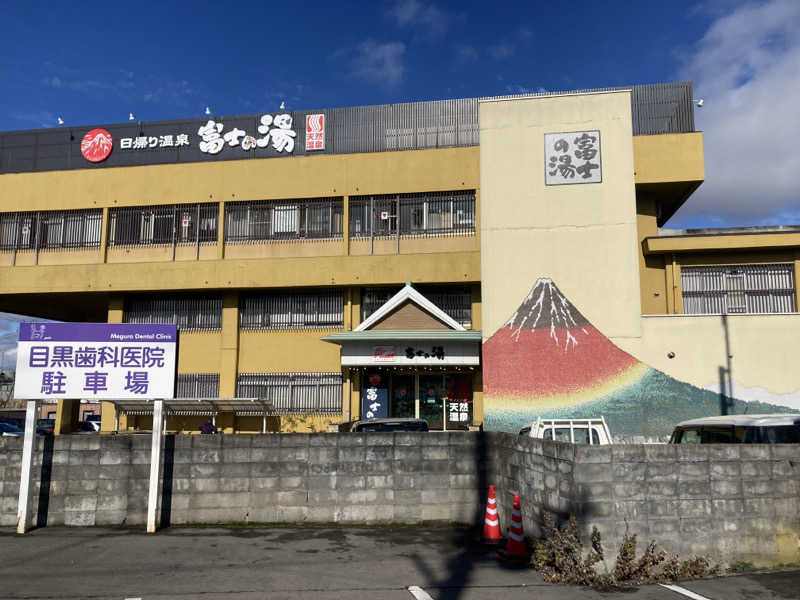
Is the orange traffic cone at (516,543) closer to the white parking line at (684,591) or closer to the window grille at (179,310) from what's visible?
the white parking line at (684,591)

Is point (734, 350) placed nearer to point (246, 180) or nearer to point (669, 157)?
point (669, 157)

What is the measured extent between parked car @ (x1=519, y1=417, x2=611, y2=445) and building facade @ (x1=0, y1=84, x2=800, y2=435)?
17.6 feet

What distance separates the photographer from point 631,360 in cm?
1769

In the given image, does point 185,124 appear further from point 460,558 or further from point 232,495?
point 460,558

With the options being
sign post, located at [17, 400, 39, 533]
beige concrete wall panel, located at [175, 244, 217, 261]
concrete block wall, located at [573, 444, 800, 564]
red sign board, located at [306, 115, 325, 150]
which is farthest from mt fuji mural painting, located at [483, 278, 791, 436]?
beige concrete wall panel, located at [175, 244, 217, 261]

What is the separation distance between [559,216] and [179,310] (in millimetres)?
14774

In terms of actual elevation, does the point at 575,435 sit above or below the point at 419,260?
below

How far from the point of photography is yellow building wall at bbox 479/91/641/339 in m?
17.9

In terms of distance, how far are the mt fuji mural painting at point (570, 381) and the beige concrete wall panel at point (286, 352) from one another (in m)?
7.17

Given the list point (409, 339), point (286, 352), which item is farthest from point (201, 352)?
point (409, 339)

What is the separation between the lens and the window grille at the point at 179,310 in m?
24.3

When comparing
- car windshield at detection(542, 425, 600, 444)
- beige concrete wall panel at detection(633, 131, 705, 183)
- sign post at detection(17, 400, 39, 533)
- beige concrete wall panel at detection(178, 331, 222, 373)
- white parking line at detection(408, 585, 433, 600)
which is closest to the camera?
white parking line at detection(408, 585, 433, 600)

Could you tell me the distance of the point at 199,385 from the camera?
944 inches

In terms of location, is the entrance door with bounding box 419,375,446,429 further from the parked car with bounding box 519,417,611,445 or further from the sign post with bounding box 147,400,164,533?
the sign post with bounding box 147,400,164,533
